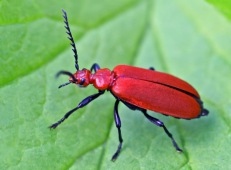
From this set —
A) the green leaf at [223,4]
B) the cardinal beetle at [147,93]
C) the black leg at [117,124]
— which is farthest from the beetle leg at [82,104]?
the green leaf at [223,4]

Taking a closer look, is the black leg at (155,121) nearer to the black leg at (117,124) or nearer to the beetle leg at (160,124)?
the beetle leg at (160,124)

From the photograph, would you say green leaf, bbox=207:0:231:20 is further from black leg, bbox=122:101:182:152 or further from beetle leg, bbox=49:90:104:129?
beetle leg, bbox=49:90:104:129

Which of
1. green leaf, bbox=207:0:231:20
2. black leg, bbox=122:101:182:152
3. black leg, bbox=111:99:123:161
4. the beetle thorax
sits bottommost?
black leg, bbox=111:99:123:161

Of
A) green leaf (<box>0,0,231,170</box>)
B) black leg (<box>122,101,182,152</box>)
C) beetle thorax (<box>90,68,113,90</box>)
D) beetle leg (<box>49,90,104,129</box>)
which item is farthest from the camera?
beetle thorax (<box>90,68,113,90</box>)

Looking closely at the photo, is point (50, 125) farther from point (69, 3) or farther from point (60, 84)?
point (69, 3)

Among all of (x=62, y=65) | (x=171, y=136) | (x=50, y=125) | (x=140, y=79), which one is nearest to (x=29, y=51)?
(x=62, y=65)

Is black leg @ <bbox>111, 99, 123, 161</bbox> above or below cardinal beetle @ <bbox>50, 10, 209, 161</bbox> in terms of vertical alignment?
below

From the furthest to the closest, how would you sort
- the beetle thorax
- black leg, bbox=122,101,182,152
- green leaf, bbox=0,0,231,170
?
the beetle thorax, black leg, bbox=122,101,182,152, green leaf, bbox=0,0,231,170

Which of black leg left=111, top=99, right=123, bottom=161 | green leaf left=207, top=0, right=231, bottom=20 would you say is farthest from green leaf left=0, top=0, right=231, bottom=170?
green leaf left=207, top=0, right=231, bottom=20
